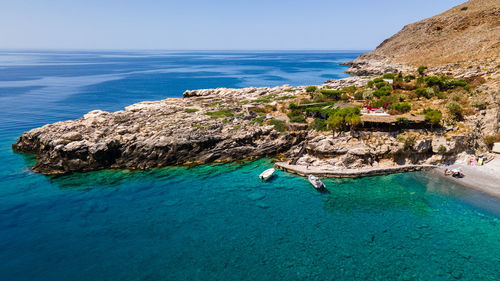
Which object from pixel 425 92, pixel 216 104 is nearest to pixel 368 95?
pixel 425 92

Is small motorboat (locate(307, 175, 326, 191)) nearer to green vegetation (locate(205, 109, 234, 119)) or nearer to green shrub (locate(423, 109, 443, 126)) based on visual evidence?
green shrub (locate(423, 109, 443, 126))

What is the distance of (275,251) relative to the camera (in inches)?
789

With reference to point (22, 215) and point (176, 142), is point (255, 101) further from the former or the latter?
point (22, 215)

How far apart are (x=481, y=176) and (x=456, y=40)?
248 feet

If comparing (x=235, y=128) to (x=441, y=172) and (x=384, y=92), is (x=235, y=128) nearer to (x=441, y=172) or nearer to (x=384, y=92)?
(x=441, y=172)

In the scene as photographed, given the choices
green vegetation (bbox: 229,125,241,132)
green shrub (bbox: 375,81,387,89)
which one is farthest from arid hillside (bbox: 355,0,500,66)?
green vegetation (bbox: 229,125,241,132)

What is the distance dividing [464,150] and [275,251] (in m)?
27.0

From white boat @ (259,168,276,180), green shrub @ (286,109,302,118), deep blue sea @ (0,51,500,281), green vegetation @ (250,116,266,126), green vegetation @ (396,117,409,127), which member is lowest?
deep blue sea @ (0,51,500,281)

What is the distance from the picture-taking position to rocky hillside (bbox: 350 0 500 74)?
63.2 metres

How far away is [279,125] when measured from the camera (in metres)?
39.2

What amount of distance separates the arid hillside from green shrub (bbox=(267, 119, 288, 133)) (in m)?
47.7

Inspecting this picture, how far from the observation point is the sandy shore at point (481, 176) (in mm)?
26189

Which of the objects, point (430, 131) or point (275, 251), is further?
point (430, 131)

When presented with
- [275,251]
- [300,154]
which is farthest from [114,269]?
[300,154]
